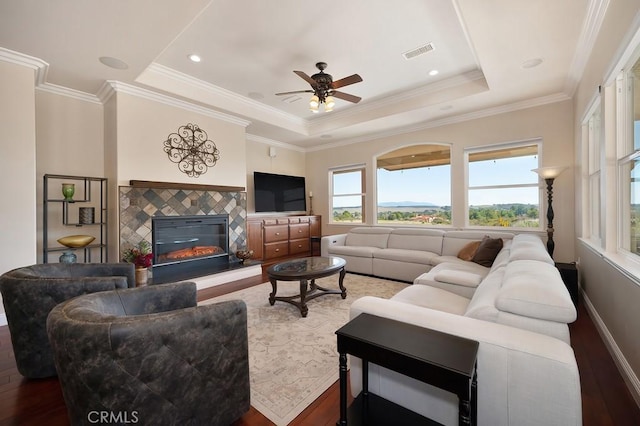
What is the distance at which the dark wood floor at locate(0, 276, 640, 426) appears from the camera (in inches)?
61.3

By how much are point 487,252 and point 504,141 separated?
209 centimetres

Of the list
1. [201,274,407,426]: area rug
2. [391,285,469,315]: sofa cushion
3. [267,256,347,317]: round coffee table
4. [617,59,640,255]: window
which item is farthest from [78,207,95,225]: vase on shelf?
[617,59,640,255]: window

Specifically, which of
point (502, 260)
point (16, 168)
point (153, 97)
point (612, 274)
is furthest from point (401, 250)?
point (16, 168)

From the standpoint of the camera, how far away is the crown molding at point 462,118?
13.6ft

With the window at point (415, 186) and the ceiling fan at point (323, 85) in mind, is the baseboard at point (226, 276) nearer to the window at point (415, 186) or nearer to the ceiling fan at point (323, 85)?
the ceiling fan at point (323, 85)

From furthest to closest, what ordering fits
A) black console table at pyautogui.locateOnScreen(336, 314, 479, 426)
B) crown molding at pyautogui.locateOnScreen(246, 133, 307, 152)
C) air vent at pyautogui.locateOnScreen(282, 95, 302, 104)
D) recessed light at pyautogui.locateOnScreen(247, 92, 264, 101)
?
1. crown molding at pyautogui.locateOnScreen(246, 133, 307, 152)
2. air vent at pyautogui.locateOnScreen(282, 95, 302, 104)
3. recessed light at pyautogui.locateOnScreen(247, 92, 264, 101)
4. black console table at pyautogui.locateOnScreen(336, 314, 479, 426)

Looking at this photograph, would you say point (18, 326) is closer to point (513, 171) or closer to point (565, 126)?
point (513, 171)

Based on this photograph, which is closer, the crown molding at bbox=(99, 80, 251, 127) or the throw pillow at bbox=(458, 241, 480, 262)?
the crown molding at bbox=(99, 80, 251, 127)

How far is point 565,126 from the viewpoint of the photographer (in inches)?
160

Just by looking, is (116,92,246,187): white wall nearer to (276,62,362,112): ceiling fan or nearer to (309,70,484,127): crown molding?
(276,62,362,112): ceiling fan

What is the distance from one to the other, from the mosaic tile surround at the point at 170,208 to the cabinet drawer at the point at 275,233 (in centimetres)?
64

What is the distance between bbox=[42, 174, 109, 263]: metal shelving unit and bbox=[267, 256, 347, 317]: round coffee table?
2.56 meters

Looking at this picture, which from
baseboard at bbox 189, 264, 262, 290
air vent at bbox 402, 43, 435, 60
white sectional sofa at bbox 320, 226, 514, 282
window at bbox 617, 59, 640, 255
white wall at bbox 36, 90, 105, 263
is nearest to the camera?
window at bbox 617, 59, 640, 255

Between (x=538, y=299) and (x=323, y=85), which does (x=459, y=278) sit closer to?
(x=538, y=299)
